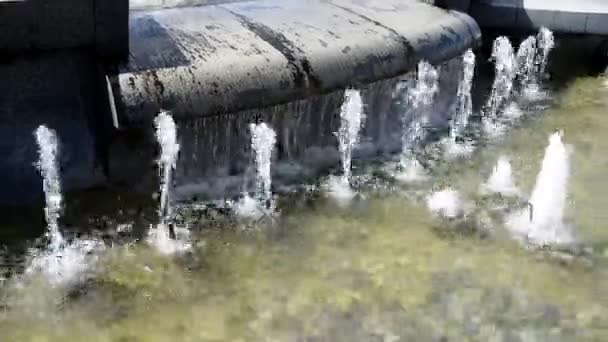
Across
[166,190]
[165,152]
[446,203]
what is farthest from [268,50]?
[446,203]

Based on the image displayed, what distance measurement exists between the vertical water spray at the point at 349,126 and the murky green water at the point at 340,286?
440mm

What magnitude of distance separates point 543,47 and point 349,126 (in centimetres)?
241

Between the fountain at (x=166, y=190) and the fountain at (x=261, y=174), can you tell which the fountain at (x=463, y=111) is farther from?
the fountain at (x=166, y=190)

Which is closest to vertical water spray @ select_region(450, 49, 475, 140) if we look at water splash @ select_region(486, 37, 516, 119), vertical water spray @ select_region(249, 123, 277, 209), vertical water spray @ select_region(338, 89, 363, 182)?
water splash @ select_region(486, 37, 516, 119)

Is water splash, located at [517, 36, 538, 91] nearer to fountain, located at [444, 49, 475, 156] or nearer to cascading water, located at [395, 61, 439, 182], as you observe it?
fountain, located at [444, 49, 475, 156]

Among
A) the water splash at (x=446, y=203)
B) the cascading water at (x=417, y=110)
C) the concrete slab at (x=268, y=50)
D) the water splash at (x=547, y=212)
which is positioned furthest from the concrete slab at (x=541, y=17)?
the water splash at (x=446, y=203)

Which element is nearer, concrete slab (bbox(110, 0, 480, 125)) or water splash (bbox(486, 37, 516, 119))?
concrete slab (bbox(110, 0, 480, 125))

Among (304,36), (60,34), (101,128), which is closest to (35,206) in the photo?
(101,128)

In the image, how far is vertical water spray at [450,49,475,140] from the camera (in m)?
5.41

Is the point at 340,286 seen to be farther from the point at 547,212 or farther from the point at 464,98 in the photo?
the point at 464,98

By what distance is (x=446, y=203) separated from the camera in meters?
4.30

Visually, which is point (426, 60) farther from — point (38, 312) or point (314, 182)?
point (38, 312)

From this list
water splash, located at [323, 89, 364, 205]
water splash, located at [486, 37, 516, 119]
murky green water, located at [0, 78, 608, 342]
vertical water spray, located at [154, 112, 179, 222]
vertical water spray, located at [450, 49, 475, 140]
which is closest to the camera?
murky green water, located at [0, 78, 608, 342]

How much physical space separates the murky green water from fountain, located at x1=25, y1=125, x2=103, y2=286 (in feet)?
0.25
